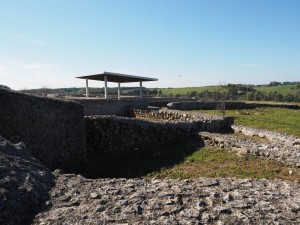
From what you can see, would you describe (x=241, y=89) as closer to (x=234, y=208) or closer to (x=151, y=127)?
(x=151, y=127)

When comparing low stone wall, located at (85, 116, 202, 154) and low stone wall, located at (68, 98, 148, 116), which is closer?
low stone wall, located at (85, 116, 202, 154)

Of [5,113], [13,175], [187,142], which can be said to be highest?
[5,113]

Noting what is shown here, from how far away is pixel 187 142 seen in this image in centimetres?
1617

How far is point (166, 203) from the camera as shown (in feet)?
18.0

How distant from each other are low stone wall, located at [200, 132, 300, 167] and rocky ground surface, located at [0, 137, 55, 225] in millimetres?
8701

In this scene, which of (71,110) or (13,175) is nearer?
(13,175)

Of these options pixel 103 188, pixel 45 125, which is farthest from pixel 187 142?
pixel 103 188

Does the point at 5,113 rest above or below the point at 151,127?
above

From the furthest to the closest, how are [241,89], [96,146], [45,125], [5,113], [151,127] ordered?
[241,89], [151,127], [96,146], [45,125], [5,113]

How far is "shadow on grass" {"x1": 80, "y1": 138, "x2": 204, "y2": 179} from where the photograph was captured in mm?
11578

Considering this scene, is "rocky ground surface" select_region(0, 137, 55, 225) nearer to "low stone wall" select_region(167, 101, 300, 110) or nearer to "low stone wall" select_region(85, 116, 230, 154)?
"low stone wall" select_region(85, 116, 230, 154)

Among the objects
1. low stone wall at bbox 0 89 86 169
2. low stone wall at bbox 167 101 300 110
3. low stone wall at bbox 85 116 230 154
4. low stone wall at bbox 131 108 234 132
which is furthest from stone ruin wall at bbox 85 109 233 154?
low stone wall at bbox 167 101 300 110

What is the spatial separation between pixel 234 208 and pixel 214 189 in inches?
36.6

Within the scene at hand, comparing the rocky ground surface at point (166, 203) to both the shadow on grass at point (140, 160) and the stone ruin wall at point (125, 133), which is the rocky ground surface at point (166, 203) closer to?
the shadow on grass at point (140, 160)
